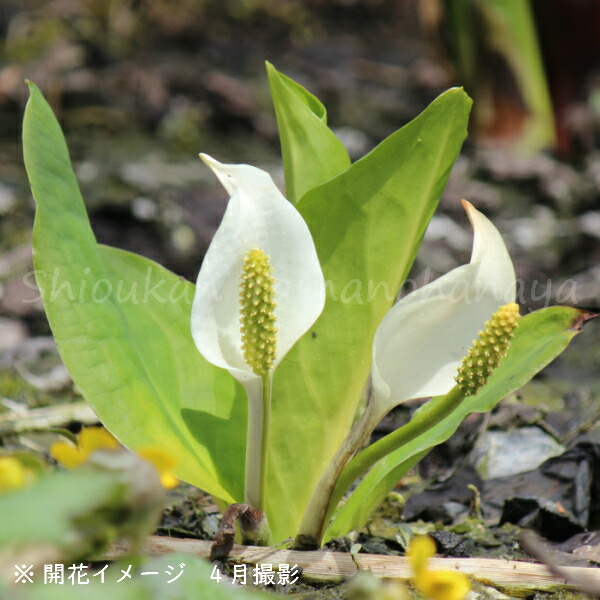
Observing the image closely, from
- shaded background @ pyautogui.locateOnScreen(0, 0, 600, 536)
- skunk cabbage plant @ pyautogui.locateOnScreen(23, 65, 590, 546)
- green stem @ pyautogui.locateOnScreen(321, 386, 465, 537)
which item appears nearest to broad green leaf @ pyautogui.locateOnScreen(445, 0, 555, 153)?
shaded background @ pyautogui.locateOnScreen(0, 0, 600, 536)

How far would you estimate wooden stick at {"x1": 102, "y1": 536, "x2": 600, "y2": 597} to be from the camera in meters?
0.83

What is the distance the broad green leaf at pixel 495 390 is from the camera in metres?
0.82

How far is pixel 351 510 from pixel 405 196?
37 cm

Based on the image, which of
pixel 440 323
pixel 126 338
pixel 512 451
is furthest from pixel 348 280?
pixel 512 451

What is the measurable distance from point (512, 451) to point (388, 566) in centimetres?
52

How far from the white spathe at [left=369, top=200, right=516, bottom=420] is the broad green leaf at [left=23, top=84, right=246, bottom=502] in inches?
8.2

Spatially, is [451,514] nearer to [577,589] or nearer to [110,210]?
[577,589]

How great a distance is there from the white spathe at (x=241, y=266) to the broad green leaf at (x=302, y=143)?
138 millimetres

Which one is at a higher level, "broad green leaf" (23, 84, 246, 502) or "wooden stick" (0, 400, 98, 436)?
"broad green leaf" (23, 84, 246, 502)

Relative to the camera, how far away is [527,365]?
2.72 feet

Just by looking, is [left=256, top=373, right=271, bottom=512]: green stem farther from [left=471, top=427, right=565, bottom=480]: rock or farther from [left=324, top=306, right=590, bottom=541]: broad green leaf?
[left=471, top=427, right=565, bottom=480]: rock

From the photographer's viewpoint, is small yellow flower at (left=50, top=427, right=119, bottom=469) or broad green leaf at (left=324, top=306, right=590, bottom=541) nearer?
small yellow flower at (left=50, top=427, right=119, bottom=469)

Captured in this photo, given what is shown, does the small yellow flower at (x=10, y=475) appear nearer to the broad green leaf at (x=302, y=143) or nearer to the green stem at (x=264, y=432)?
the green stem at (x=264, y=432)

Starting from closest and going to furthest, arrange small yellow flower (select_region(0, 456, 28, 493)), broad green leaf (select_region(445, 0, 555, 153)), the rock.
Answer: small yellow flower (select_region(0, 456, 28, 493)), the rock, broad green leaf (select_region(445, 0, 555, 153))
